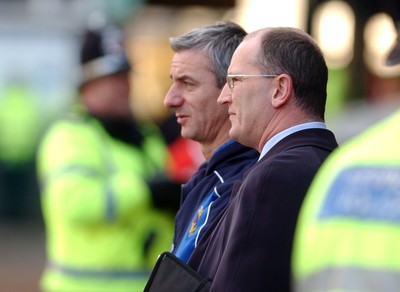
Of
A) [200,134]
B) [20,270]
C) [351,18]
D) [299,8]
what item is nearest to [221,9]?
[299,8]

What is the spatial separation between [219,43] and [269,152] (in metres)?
0.71

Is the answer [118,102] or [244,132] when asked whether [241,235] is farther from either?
[118,102]

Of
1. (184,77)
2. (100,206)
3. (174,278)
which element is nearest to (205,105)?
(184,77)

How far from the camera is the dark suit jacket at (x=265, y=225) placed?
2.73m

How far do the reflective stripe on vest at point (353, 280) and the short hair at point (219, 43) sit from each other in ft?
6.50

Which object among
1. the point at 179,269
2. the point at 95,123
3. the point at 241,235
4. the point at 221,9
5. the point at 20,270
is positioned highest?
the point at 241,235

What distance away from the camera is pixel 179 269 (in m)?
3.03

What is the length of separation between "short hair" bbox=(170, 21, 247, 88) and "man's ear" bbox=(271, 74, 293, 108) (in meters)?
0.58

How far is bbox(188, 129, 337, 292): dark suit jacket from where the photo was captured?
8.96 feet

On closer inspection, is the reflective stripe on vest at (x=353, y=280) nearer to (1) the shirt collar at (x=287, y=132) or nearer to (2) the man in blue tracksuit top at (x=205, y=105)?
(1) the shirt collar at (x=287, y=132)

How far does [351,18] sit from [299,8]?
2253mm

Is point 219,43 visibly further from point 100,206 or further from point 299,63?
point 100,206

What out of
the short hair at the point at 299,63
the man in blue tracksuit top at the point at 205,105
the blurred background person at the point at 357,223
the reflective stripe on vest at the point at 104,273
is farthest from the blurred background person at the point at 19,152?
the blurred background person at the point at 357,223

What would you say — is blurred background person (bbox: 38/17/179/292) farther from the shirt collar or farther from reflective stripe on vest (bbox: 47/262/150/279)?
the shirt collar
